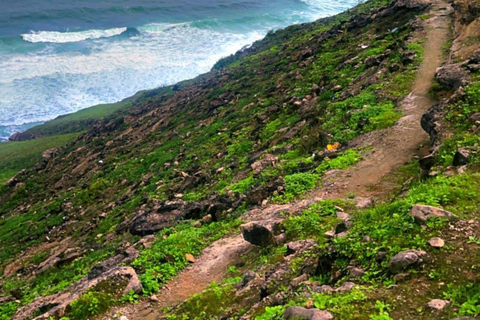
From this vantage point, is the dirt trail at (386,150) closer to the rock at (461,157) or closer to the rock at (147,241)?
the rock at (461,157)

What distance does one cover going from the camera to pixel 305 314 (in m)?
5.96

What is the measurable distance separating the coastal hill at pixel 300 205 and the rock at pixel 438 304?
4cm

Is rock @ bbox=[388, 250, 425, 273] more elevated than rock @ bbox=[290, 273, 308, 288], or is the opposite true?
rock @ bbox=[388, 250, 425, 273]

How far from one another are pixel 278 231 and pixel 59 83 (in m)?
86.7

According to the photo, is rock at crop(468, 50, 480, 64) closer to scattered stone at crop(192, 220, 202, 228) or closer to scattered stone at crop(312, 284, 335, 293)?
scattered stone at crop(192, 220, 202, 228)

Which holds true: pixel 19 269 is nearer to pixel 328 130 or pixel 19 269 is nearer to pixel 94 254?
pixel 94 254

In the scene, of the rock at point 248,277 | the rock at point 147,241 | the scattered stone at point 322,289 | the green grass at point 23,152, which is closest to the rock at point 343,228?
the scattered stone at point 322,289

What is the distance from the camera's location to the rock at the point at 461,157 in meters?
9.61

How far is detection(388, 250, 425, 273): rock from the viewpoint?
653 centimetres

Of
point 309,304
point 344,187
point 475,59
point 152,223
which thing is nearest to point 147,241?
point 152,223

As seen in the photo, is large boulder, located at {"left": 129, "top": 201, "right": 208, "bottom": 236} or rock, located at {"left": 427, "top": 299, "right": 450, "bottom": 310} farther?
large boulder, located at {"left": 129, "top": 201, "right": 208, "bottom": 236}

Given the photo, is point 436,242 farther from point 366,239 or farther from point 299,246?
point 299,246

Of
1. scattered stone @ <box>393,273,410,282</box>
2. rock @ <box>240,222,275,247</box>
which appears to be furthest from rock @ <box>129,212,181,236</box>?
scattered stone @ <box>393,273,410,282</box>

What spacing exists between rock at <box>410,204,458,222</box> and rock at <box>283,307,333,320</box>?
285cm
